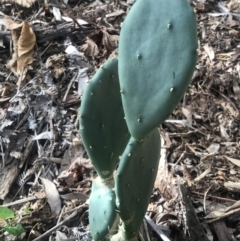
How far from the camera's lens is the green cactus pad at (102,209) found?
1.41 meters

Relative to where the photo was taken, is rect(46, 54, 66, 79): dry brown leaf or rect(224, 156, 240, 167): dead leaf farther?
rect(46, 54, 66, 79): dry brown leaf

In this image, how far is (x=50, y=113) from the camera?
7.32 feet

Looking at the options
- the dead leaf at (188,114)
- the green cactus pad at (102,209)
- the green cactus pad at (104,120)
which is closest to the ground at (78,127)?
the dead leaf at (188,114)

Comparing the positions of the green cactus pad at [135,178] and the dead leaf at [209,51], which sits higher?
the green cactus pad at [135,178]

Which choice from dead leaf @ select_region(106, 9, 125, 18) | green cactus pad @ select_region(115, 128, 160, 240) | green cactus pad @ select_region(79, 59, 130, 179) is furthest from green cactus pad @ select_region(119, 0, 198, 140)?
dead leaf @ select_region(106, 9, 125, 18)

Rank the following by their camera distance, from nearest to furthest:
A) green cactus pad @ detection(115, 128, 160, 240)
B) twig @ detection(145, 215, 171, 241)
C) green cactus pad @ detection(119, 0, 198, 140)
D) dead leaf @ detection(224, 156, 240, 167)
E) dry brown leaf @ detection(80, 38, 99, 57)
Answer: green cactus pad @ detection(119, 0, 198, 140), green cactus pad @ detection(115, 128, 160, 240), twig @ detection(145, 215, 171, 241), dead leaf @ detection(224, 156, 240, 167), dry brown leaf @ detection(80, 38, 99, 57)

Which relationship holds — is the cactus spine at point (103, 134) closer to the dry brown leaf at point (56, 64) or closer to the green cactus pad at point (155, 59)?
the green cactus pad at point (155, 59)

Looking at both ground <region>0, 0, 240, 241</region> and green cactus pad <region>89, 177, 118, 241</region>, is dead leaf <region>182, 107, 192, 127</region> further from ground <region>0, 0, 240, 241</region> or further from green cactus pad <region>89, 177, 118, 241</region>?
green cactus pad <region>89, 177, 118, 241</region>

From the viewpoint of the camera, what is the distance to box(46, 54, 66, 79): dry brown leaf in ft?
7.81

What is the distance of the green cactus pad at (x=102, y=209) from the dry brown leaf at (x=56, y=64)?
0.99 metres

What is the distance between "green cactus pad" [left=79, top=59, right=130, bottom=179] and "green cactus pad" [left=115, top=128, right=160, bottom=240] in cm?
15

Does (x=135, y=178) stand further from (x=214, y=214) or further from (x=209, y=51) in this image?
(x=209, y=51)

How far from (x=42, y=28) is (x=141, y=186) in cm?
Answer: 151

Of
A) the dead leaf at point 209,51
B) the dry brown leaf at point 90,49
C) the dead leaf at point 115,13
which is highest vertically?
the dead leaf at point 115,13
